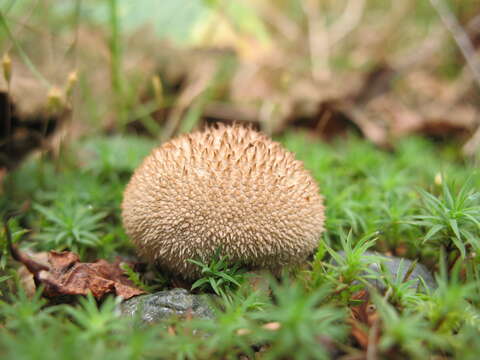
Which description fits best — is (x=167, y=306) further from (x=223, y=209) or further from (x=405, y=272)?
(x=405, y=272)

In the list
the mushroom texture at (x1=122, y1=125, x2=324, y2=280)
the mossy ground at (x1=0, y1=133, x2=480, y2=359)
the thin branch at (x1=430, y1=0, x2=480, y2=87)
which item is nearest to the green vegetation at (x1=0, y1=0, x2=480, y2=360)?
the mossy ground at (x1=0, y1=133, x2=480, y2=359)

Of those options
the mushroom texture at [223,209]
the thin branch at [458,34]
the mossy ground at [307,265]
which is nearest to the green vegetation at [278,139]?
the mossy ground at [307,265]

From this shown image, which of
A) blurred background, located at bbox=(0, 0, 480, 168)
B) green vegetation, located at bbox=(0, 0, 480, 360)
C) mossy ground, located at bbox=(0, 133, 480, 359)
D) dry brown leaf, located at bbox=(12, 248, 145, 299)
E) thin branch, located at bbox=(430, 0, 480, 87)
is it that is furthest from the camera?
thin branch, located at bbox=(430, 0, 480, 87)

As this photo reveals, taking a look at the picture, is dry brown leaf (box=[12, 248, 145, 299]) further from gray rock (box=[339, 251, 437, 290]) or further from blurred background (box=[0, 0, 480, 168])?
blurred background (box=[0, 0, 480, 168])

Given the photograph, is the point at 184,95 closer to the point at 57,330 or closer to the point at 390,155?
the point at 390,155

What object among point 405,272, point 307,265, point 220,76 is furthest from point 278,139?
point 405,272

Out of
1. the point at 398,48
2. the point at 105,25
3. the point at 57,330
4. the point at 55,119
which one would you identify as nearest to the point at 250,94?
the point at 105,25
